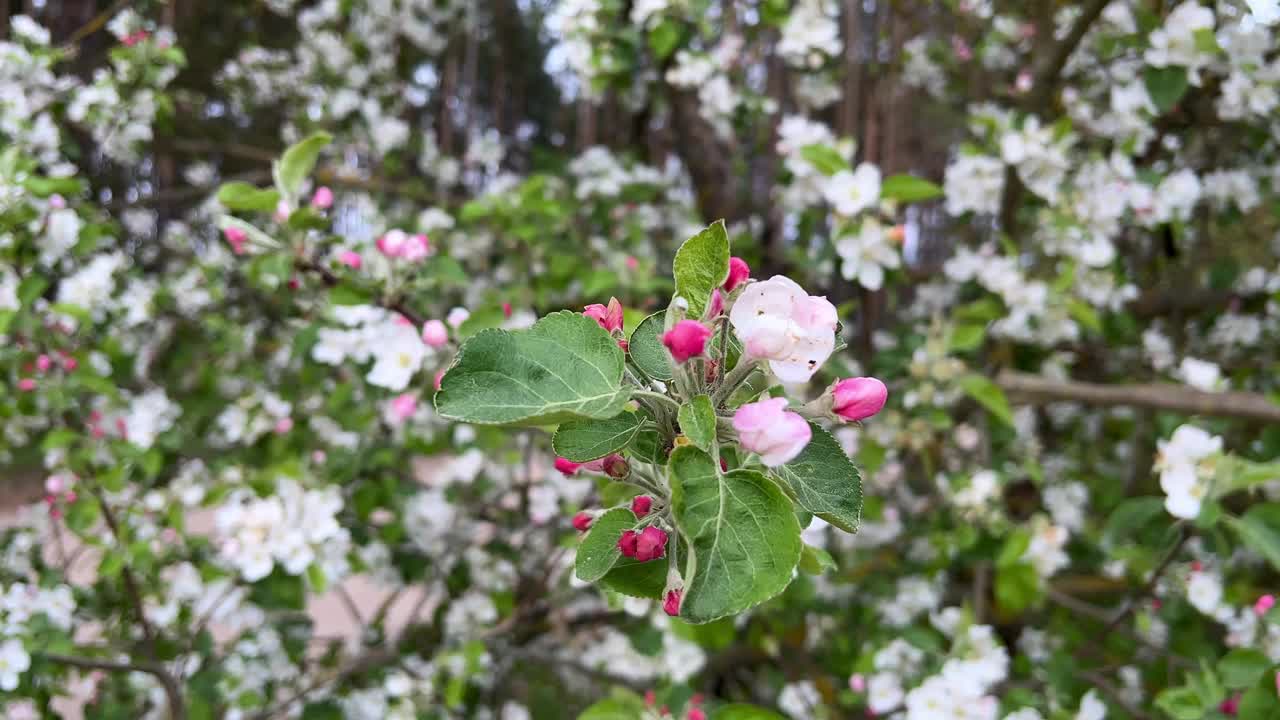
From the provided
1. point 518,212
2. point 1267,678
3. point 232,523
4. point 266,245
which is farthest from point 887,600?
point 266,245

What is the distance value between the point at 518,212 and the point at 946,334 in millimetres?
848

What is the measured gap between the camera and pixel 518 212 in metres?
1.60

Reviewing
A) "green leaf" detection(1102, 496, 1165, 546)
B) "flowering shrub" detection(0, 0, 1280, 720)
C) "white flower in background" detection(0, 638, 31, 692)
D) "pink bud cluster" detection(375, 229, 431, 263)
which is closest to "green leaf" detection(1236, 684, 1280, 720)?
"flowering shrub" detection(0, 0, 1280, 720)

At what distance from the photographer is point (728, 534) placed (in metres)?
0.40

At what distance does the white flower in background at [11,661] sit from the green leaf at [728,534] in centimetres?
113

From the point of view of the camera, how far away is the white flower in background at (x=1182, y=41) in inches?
47.9

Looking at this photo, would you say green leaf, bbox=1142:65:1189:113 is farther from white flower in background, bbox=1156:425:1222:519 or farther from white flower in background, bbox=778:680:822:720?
white flower in background, bbox=778:680:822:720

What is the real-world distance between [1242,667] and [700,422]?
0.85m

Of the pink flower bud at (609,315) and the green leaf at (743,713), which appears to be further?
the green leaf at (743,713)

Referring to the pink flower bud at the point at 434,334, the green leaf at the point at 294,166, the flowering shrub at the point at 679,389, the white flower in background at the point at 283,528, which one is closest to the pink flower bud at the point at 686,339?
the flowering shrub at the point at 679,389

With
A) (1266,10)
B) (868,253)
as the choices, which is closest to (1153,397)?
(868,253)

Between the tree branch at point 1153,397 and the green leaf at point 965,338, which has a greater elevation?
the green leaf at point 965,338

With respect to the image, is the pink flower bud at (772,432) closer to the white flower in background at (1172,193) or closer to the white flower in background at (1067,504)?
the white flower in background at (1172,193)

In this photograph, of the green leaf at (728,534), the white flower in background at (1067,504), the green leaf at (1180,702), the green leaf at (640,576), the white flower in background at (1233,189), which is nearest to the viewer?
the green leaf at (728,534)
